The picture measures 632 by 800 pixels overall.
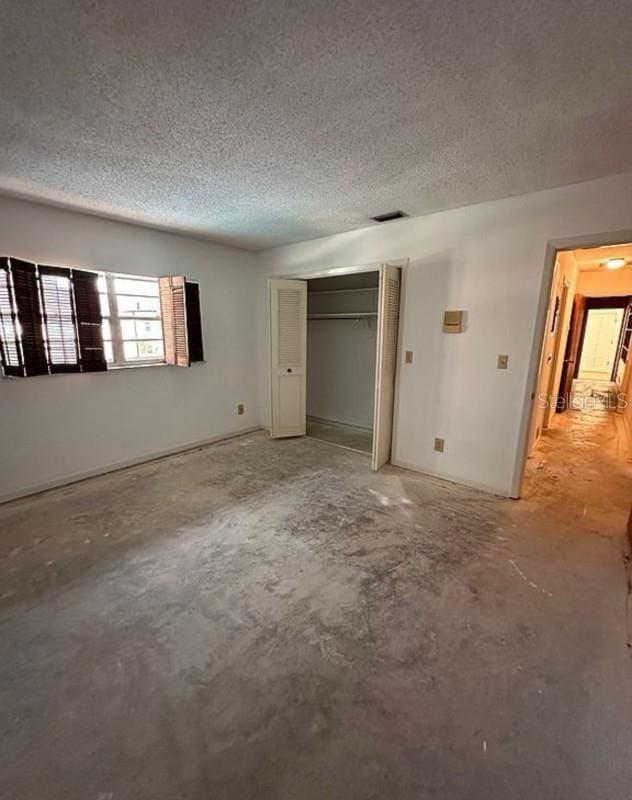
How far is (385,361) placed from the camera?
338cm

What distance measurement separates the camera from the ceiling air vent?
3121mm

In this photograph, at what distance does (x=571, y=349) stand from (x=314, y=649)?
6730 mm

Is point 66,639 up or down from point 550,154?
down

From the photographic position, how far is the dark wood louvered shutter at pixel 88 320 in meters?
3.07

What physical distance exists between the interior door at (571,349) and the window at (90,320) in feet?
19.9

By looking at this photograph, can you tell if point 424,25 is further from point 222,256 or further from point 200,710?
point 222,256

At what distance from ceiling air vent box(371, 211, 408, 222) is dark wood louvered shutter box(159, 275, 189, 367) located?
6.79 ft

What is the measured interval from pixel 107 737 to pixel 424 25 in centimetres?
276

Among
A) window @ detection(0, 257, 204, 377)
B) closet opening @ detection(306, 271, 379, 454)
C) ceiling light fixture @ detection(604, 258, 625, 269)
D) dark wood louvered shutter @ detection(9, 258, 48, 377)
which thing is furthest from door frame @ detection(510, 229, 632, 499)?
dark wood louvered shutter @ detection(9, 258, 48, 377)

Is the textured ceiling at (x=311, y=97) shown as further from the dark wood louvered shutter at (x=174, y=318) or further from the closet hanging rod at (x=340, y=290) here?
the closet hanging rod at (x=340, y=290)

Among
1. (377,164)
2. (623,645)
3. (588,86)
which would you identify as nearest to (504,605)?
(623,645)

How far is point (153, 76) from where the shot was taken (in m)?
1.41

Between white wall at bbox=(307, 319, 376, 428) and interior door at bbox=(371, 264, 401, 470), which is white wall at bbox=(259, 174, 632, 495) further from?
white wall at bbox=(307, 319, 376, 428)

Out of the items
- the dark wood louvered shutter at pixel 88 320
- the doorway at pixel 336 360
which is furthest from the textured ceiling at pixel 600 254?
the dark wood louvered shutter at pixel 88 320
